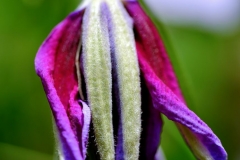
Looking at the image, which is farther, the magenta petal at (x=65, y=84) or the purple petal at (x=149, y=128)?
the purple petal at (x=149, y=128)

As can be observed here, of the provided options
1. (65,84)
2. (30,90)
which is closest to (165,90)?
(65,84)

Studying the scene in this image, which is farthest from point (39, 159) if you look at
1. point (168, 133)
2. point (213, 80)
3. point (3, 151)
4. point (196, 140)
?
point (213, 80)

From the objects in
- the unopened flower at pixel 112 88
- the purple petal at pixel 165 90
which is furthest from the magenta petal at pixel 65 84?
the purple petal at pixel 165 90

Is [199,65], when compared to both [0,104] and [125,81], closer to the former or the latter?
[0,104]

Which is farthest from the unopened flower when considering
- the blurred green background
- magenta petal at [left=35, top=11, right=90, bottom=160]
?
the blurred green background

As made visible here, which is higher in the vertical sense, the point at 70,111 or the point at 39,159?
the point at 70,111

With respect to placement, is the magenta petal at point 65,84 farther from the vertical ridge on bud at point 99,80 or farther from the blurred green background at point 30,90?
the blurred green background at point 30,90

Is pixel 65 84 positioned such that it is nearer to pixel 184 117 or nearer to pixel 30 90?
pixel 184 117
